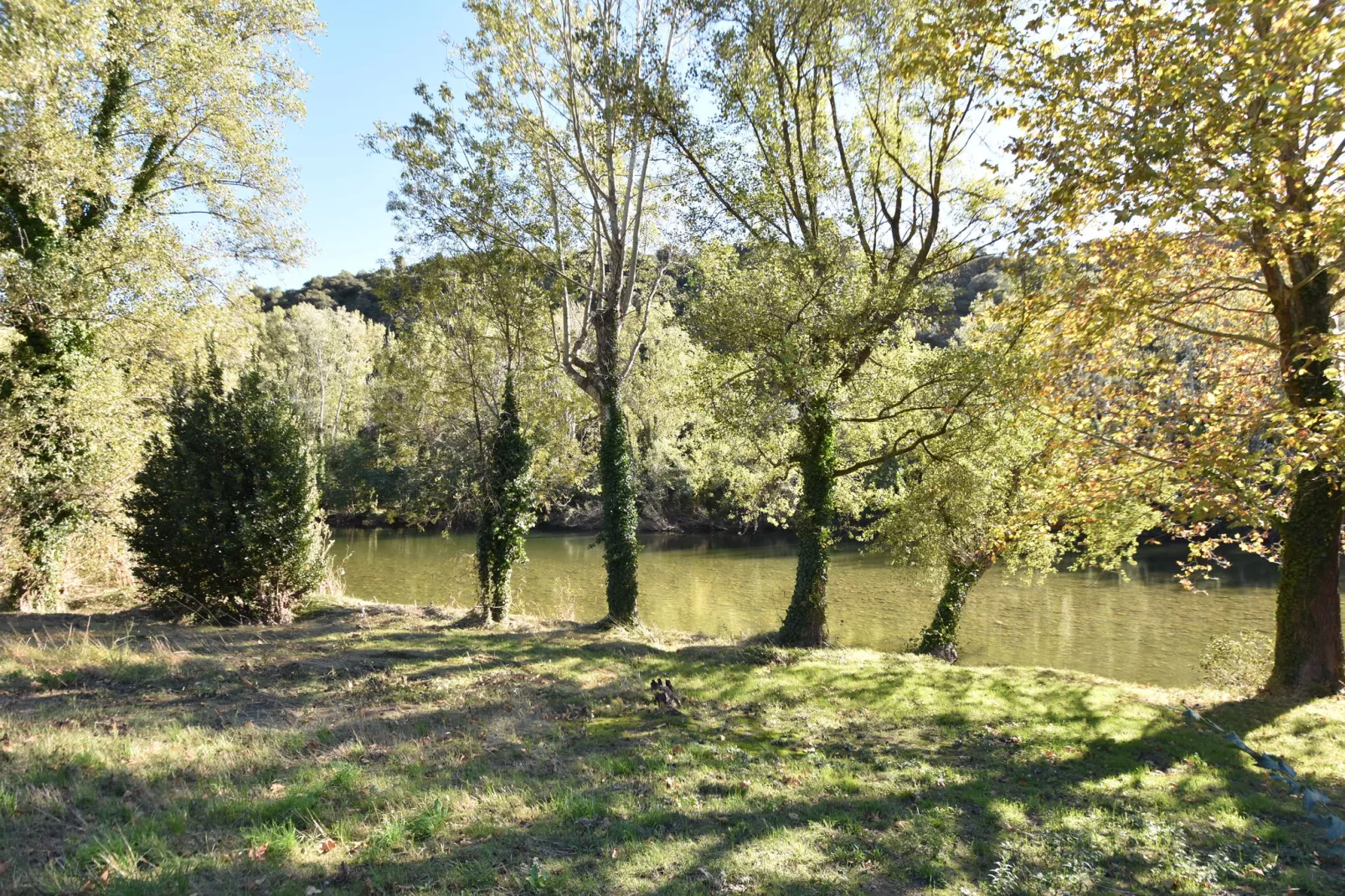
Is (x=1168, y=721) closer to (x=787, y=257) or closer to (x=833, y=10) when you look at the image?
(x=787, y=257)

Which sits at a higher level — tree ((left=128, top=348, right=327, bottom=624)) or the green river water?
tree ((left=128, top=348, right=327, bottom=624))

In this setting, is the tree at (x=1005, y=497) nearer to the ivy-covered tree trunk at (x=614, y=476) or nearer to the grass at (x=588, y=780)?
the grass at (x=588, y=780)

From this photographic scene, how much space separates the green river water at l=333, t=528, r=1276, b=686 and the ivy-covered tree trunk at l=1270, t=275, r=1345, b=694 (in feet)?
18.4

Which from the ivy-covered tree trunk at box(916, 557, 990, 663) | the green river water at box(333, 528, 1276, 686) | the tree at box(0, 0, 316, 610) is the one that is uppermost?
the tree at box(0, 0, 316, 610)

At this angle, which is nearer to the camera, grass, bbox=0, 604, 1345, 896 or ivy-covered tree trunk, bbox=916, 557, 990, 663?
grass, bbox=0, 604, 1345, 896

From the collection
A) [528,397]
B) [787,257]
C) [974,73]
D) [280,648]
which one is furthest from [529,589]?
[974,73]

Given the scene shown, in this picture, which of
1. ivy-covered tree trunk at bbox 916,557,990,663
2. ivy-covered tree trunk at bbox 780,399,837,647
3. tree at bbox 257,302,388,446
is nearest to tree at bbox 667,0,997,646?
ivy-covered tree trunk at bbox 780,399,837,647

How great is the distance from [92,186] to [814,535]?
46.5ft

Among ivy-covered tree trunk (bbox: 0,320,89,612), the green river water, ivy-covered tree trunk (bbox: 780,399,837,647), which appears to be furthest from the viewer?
the green river water

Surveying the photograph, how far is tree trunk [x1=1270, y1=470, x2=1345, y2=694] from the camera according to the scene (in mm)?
9180

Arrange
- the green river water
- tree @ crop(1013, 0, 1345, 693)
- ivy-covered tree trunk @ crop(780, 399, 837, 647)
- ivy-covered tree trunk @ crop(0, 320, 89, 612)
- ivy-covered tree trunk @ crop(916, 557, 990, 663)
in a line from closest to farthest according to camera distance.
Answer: tree @ crop(1013, 0, 1345, 693) → ivy-covered tree trunk @ crop(0, 320, 89, 612) → ivy-covered tree trunk @ crop(780, 399, 837, 647) → ivy-covered tree trunk @ crop(916, 557, 990, 663) → the green river water

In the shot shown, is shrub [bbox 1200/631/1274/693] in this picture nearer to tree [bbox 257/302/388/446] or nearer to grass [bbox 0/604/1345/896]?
grass [bbox 0/604/1345/896]

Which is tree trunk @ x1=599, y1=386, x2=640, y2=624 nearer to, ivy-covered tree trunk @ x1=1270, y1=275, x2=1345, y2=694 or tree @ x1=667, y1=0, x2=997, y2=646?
tree @ x1=667, y1=0, x2=997, y2=646

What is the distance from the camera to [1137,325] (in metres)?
10.4
